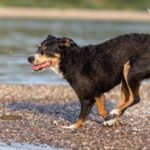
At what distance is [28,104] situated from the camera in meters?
16.0

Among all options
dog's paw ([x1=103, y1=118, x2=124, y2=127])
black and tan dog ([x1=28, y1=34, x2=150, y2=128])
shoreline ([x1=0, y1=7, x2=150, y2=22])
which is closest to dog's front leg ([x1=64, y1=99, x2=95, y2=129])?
black and tan dog ([x1=28, y1=34, x2=150, y2=128])

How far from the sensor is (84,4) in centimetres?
6400

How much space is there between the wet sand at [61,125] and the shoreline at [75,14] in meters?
40.0

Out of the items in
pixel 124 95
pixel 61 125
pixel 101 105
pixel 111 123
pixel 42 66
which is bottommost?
pixel 61 125

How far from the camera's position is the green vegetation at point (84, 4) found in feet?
201

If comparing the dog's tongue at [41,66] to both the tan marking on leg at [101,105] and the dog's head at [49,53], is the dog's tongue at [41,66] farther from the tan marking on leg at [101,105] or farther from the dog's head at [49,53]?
the tan marking on leg at [101,105]

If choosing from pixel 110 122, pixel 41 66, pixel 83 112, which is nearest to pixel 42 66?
pixel 41 66

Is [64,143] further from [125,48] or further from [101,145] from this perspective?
[125,48]

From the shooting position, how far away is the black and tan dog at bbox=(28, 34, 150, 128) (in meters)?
12.8

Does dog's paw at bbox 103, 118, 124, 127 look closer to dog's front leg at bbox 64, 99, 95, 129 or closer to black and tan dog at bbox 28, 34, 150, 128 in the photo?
black and tan dog at bbox 28, 34, 150, 128

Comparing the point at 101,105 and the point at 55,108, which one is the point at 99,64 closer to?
the point at 101,105

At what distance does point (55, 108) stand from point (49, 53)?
293 cm

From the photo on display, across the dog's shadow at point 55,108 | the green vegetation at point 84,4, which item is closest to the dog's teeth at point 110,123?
the dog's shadow at point 55,108

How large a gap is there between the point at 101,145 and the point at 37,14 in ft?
159
